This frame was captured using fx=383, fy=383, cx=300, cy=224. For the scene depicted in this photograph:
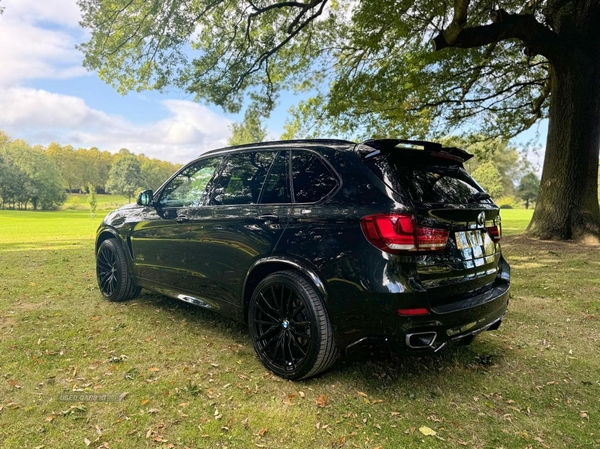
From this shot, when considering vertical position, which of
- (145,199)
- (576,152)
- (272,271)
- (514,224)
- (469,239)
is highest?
(576,152)

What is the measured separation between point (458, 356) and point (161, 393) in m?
2.37

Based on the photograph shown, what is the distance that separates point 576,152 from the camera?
355 inches

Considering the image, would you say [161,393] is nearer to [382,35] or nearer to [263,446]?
[263,446]

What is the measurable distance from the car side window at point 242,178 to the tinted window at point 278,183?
67 mm

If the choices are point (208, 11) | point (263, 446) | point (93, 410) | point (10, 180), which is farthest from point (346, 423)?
point (10, 180)

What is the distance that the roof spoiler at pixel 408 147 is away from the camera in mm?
2648

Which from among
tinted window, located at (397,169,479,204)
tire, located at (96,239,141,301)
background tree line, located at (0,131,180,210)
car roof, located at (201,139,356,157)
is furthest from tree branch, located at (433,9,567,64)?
background tree line, located at (0,131,180,210)

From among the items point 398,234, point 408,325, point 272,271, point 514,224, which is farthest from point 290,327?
point 514,224

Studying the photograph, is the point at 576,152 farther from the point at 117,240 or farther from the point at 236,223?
the point at 117,240

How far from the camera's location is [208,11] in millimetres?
10484

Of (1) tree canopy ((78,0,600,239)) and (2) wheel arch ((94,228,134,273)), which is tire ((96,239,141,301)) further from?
(1) tree canopy ((78,0,600,239))

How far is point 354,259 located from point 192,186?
2137mm

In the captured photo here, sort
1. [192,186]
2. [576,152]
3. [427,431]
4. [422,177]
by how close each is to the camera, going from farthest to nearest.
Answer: [576,152], [192,186], [422,177], [427,431]

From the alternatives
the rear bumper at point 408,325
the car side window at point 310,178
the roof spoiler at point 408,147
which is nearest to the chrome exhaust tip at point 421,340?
the rear bumper at point 408,325
